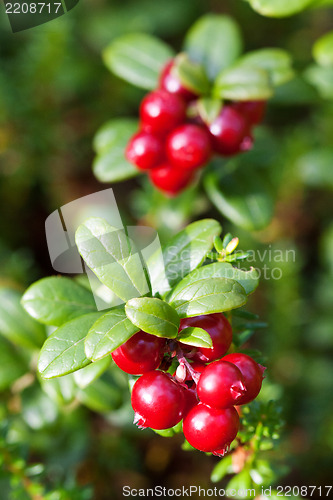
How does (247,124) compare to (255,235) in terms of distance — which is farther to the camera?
(255,235)

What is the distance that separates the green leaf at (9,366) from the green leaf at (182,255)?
0.75 metres

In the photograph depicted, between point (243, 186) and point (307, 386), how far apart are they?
1217 mm

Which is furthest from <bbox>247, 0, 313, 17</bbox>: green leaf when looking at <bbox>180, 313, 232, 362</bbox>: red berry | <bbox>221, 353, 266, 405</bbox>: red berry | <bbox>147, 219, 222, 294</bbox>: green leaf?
<bbox>221, 353, 266, 405</bbox>: red berry

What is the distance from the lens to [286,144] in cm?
296

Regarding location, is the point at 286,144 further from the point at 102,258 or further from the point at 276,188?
the point at 102,258

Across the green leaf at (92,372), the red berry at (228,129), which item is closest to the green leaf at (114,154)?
the red berry at (228,129)

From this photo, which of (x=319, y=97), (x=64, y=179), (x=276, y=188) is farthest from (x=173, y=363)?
(x=64, y=179)

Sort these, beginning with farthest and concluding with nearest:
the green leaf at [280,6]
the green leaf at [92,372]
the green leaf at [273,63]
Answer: the green leaf at [273,63] → the green leaf at [280,6] → the green leaf at [92,372]

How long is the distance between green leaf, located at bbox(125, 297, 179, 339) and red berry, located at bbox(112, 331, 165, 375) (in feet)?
0.22

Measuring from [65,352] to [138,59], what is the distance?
60.1 inches

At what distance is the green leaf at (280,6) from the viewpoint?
1.84 m

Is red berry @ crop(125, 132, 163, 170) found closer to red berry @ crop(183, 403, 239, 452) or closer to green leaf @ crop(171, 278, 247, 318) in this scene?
green leaf @ crop(171, 278, 247, 318)

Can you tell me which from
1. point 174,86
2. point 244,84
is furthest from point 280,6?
point 174,86

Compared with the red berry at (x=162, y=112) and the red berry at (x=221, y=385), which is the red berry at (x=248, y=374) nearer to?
the red berry at (x=221, y=385)
